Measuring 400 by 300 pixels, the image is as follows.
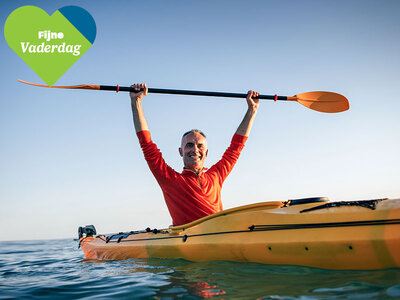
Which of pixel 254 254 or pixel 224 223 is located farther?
pixel 224 223

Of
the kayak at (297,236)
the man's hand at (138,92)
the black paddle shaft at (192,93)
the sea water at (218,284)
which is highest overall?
the black paddle shaft at (192,93)

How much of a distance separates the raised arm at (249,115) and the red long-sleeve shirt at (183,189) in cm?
120

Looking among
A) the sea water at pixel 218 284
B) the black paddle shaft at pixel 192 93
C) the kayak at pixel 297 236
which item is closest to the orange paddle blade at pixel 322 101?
the black paddle shaft at pixel 192 93

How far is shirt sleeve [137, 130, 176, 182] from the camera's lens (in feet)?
15.3

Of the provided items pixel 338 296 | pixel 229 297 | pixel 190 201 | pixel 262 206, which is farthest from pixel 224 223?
pixel 338 296

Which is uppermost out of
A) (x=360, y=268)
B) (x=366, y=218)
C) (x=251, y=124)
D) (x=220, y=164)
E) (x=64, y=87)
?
(x=64, y=87)

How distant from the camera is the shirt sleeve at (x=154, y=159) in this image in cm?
467

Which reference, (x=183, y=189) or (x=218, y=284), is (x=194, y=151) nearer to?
(x=183, y=189)

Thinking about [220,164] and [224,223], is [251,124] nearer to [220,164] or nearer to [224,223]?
[220,164]

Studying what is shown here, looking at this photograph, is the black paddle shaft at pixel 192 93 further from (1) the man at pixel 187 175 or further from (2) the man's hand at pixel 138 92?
(1) the man at pixel 187 175

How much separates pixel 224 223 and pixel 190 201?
84 cm

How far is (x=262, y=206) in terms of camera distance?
12.5ft

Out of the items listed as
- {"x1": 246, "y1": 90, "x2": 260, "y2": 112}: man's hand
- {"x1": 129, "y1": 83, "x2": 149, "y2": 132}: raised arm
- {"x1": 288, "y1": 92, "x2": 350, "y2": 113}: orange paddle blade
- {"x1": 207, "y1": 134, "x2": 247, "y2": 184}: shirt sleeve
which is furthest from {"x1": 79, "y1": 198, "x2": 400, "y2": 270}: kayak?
{"x1": 288, "y1": 92, "x2": 350, "y2": 113}: orange paddle blade

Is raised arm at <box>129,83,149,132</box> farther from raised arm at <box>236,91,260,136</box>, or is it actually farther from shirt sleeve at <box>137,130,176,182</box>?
raised arm at <box>236,91,260,136</box>
